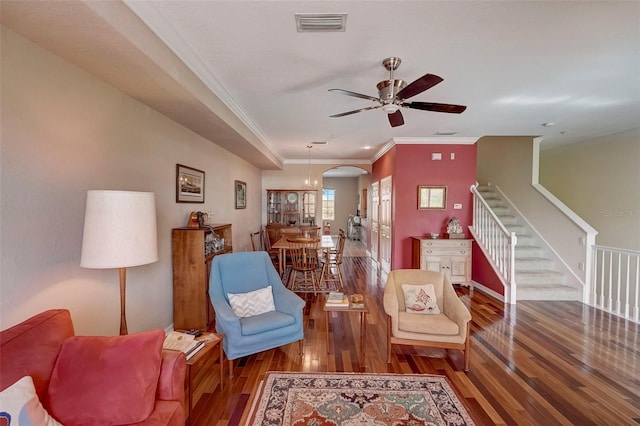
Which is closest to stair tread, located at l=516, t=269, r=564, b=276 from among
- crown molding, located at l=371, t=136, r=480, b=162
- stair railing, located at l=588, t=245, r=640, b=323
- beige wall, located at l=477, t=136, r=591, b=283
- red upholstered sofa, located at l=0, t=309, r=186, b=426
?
beige wall, located at l=477, t=136, r=591, b=283

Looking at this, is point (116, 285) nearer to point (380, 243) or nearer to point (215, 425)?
point (215, 425)

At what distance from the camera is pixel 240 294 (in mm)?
2740

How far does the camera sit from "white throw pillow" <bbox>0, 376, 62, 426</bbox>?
101cm

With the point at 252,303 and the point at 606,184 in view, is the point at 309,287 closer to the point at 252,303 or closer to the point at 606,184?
the point at 252,303

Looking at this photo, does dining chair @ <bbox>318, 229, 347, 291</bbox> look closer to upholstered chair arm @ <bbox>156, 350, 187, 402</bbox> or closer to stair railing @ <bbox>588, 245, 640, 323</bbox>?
upholstered chair arm @ <bbox>156, 350, 187, 402</bbox>

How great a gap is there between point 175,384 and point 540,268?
5.99 metres

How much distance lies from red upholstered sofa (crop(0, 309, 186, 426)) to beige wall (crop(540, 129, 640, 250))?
23.5ft

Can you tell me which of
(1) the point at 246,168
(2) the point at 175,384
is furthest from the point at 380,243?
(2) the point at 175,384

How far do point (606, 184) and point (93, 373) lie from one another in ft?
25.5


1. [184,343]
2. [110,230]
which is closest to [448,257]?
[184,343]

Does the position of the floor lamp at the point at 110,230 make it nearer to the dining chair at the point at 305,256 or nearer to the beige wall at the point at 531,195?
the dining chair at the point at 305,256

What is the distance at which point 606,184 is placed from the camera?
17.2ft

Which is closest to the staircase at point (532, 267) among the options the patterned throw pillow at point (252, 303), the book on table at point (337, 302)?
the book on table at point (337, 302)

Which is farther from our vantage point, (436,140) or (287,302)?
(436,140)
